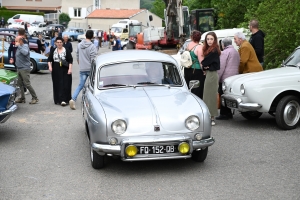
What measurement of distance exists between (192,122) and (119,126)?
980 mm

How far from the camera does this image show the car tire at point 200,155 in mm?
7777

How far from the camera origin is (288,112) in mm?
10203

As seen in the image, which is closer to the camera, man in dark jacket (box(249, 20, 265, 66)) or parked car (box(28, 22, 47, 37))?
man in dark jacket (box(249, 20, 265, 66))

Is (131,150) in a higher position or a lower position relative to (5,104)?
lower

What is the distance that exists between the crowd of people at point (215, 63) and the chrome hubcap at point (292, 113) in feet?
4.29

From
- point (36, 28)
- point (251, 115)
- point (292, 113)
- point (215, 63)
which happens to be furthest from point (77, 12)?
point (292, 113)

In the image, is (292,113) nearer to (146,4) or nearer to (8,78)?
(8,78)

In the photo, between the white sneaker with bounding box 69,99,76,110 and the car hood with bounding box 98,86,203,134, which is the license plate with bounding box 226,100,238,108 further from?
the white sneaker with bounding box 69,99,76,110

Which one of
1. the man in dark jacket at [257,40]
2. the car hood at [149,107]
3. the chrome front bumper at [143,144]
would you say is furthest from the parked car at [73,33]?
the chrome front bumper at [143,144]

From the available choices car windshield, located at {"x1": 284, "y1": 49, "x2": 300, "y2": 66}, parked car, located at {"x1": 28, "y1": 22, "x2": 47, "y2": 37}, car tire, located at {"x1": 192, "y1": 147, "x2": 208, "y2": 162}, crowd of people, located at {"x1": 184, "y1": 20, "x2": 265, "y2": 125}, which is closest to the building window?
parked car, located at {"x1": 28, "y1": 22, "x2": 47, "y2": 37}

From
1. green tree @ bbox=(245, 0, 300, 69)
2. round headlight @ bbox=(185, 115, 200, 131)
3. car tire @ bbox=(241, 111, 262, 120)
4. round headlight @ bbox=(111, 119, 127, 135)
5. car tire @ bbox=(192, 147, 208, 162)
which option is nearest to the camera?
round headlight @ bbox=(111, 119, 127, 135)

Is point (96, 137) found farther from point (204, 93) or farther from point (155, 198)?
point (204, 93)

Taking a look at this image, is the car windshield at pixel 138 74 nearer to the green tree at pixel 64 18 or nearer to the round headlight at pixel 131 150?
the round headlight at pixel 131 150

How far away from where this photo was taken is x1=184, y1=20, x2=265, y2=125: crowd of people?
33.9 feet
